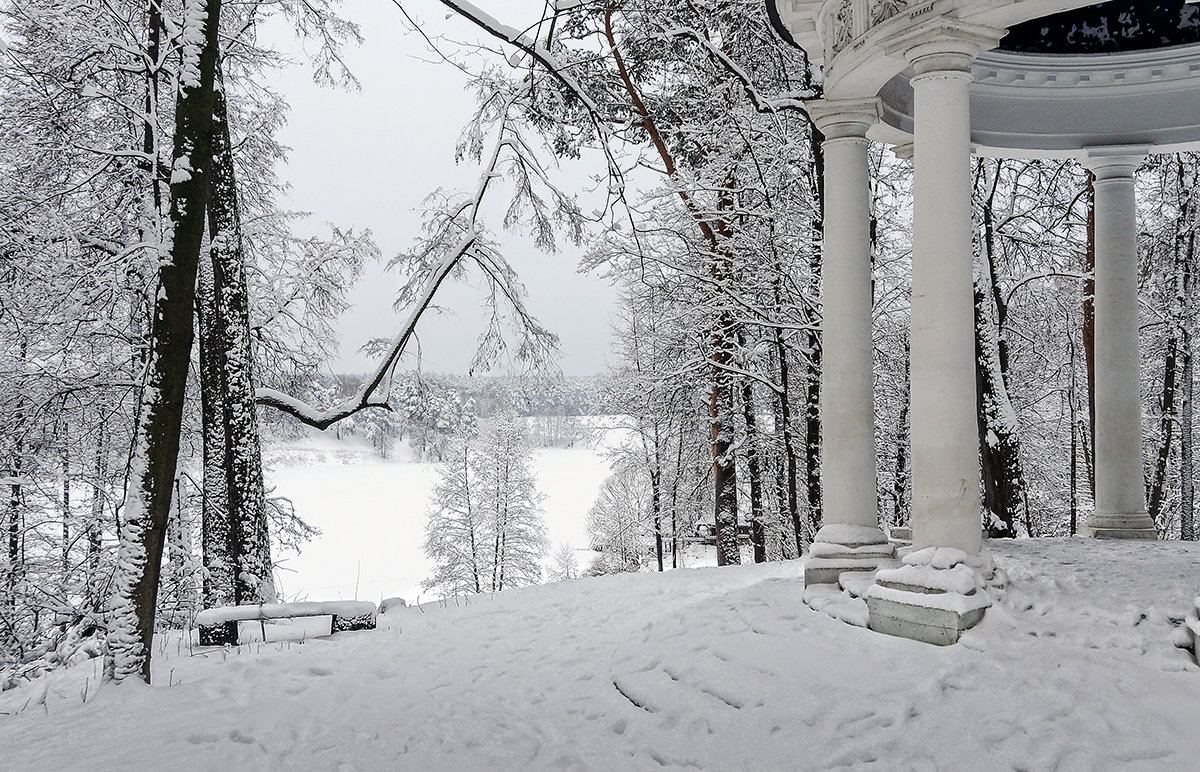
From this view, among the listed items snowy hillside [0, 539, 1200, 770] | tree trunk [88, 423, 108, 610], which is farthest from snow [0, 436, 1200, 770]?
tree trunk [88, 423, 108, 610]

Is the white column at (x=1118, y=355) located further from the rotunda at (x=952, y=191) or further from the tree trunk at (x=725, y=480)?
the tree trunk at (x=725, y=480)

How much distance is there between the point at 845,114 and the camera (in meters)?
7.20

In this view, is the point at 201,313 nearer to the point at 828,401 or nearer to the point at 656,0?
the point at 656,0

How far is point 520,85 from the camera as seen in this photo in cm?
662

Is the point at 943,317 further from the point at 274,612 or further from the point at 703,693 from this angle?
the point at 274,612

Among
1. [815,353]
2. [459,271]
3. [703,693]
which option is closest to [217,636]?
[459,271]

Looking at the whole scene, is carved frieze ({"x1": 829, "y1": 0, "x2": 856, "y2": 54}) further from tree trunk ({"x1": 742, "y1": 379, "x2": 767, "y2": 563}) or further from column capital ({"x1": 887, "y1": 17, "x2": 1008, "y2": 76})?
tree trunk ({"x1": 742, "y1": 379, "x2": 767, "y2": 563})

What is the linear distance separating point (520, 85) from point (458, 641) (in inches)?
210

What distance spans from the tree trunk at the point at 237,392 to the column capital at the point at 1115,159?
34.3 feet

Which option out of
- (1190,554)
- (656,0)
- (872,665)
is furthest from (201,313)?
(1190,554)

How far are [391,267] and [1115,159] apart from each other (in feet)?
29.7

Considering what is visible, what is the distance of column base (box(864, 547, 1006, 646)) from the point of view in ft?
16.6

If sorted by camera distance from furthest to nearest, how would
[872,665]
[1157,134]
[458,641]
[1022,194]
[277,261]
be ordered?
1. [1022,194]
2. [277,261]
3. [1157,134]
4. [458,641]
5. [872,665]

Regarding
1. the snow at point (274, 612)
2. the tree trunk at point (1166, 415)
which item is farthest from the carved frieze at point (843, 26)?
the tree trunk at point (1166, 415)
